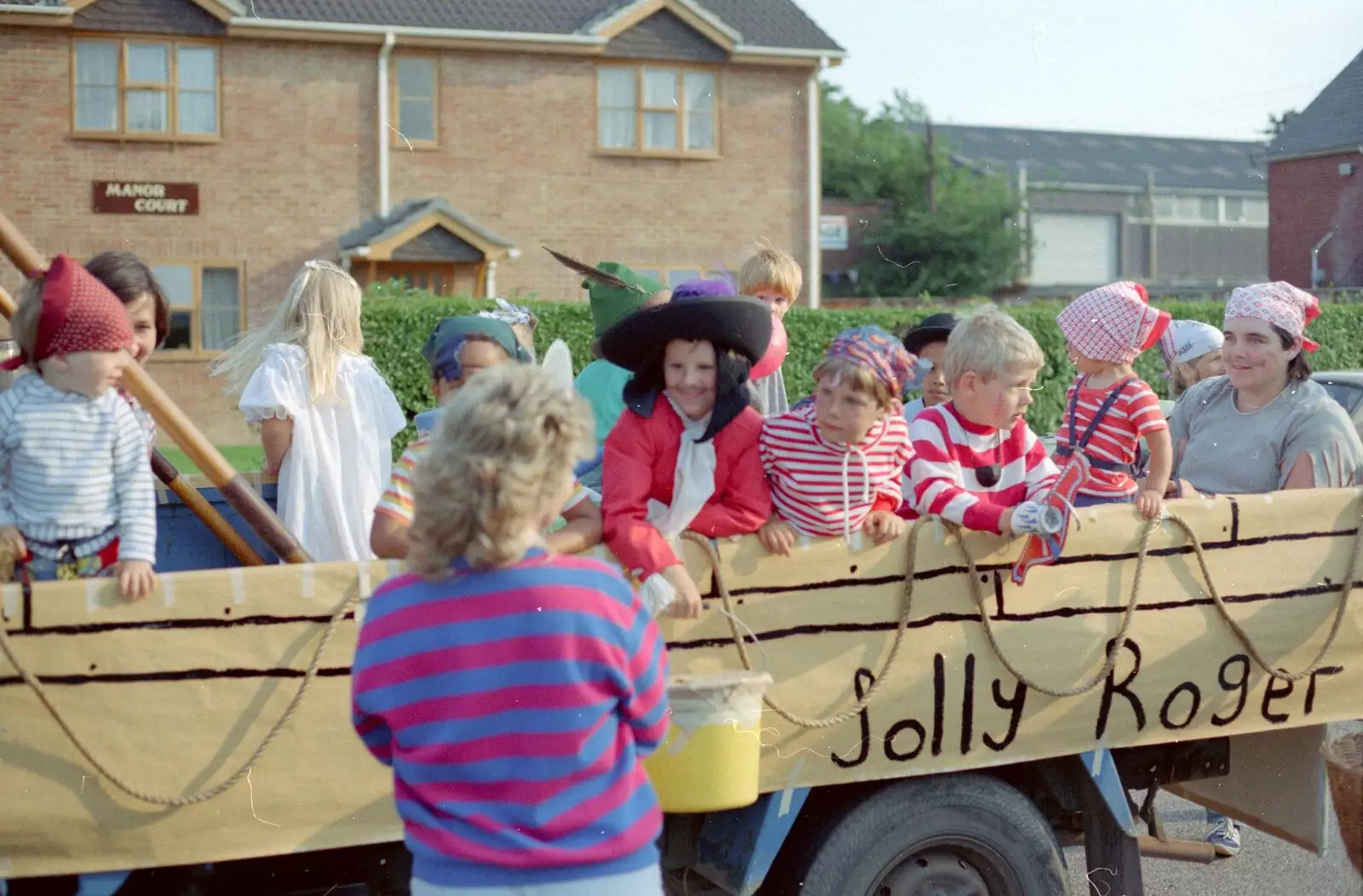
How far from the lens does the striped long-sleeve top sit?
311 cm

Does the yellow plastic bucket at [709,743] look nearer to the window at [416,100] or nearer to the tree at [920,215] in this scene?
the window at [416,100]

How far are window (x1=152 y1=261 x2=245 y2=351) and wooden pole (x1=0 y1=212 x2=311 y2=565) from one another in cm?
1945

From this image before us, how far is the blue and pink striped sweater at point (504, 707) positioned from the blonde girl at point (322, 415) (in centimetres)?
196

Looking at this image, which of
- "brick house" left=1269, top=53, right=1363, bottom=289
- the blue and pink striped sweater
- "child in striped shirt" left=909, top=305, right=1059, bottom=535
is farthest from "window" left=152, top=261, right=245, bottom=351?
"brick house" left=1269, top=53, right=1363, bottom=289

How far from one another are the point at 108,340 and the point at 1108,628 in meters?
2.47

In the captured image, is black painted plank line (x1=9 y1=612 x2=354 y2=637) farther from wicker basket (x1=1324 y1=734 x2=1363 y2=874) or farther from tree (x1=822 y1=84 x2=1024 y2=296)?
tree (x1=822 y1=84 x2=1024 y2=296)

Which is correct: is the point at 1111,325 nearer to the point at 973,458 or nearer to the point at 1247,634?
the point at 973,458

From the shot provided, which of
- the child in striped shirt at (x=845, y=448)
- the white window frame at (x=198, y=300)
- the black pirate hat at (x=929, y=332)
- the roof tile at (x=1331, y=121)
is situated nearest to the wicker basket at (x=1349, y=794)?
the child in striped shirt at (x=845, y=448)

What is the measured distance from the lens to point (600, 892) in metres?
2.45

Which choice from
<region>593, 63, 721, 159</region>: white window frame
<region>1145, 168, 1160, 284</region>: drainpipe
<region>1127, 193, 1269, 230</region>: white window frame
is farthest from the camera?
<region>1127, 193, 1269, 230</region>: white window frame

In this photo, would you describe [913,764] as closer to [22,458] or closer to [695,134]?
[22,458]

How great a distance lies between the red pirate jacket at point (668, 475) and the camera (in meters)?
3.46

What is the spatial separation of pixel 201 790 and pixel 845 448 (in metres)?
1.68

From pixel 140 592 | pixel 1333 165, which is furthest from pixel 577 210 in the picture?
pixel 1333 165
